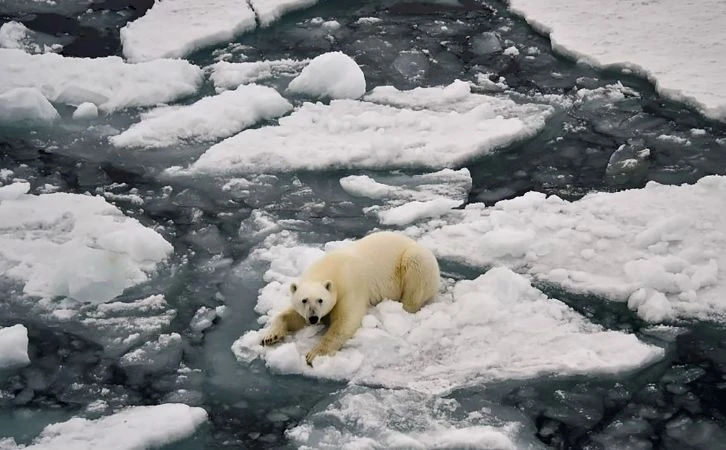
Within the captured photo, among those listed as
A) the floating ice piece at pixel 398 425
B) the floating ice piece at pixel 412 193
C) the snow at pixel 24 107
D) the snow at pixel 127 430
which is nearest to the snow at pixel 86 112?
the snow at pixel 24 107

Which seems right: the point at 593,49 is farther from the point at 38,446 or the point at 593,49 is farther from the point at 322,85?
the point at 38,446

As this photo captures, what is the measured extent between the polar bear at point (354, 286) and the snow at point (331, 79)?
10.0ft

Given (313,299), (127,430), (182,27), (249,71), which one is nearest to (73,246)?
(127,430)

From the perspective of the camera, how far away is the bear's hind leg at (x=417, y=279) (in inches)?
188

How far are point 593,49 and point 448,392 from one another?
5.18 metres

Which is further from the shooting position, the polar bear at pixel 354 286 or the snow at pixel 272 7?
the snow at pixel 272 7

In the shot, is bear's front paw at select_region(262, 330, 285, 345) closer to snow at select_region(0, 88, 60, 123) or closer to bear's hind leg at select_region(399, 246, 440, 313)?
bear's hind leg at select_region(399, 246, 440, 313)

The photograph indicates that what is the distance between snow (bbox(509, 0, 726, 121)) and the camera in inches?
299

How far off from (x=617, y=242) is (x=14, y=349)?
3.60 metres

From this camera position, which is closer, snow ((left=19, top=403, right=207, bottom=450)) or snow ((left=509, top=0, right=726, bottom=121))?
snow ((left=19, top=403, right=207, bottom=450))

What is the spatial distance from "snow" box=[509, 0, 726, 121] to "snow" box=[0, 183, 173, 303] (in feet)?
15.2

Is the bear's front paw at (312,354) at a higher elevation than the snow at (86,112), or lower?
higher

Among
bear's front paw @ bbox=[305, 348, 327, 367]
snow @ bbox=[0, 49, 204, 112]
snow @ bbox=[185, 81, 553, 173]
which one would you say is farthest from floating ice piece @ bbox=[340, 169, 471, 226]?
snow @ bbox=[0, 49, 204, 112]

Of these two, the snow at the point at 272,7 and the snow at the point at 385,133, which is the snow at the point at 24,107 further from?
the snow at the point at 272,7
